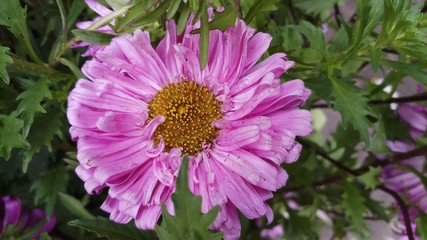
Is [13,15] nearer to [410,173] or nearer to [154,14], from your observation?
[154,14]

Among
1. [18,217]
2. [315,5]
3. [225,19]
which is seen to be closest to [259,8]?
[225,19]

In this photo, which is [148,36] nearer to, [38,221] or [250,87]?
[250,87]

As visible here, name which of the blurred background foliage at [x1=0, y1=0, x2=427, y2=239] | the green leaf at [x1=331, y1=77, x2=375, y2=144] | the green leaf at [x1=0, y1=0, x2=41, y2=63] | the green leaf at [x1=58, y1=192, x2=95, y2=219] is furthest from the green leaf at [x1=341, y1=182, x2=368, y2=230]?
the green leaf at [x1=0, y1=0, x2=41, y2=63]

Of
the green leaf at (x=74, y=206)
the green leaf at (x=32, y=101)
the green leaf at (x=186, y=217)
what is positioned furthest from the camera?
the green leaf at (x=74, y=206)

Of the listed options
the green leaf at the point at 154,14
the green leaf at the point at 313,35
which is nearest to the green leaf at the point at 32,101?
the green leaf at the point at 154,14

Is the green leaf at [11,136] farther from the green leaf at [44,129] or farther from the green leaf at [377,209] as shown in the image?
the green leaf at [377,209]

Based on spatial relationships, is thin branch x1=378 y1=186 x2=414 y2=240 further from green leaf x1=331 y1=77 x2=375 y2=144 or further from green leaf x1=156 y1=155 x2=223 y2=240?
green leaf x1=156 y1=155 x2=223 y2=240
